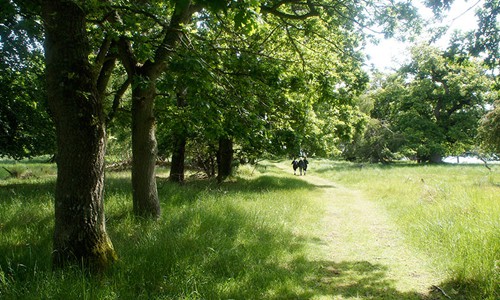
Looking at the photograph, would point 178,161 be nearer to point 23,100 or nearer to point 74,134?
point 23,100

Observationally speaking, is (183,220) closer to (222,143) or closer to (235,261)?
(235,261)

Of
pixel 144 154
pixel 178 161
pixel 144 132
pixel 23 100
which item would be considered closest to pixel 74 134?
pixel 144 132

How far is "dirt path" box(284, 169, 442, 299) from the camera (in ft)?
16.0

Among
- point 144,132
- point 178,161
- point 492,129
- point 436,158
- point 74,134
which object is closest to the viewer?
point 74,134

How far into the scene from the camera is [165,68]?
6859mm

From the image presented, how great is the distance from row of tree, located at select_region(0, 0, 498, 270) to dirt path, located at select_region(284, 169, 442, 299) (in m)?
2.77

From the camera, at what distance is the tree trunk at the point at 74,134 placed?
3867 mm

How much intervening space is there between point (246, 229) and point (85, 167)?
3569 millimetres

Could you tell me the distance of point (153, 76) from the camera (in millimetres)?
6551

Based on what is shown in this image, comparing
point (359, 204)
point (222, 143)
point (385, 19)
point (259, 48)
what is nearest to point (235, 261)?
point (259, 48)

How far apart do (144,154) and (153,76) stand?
1768 millimetres

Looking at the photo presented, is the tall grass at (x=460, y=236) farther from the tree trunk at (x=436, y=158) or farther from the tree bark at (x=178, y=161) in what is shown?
the tree trunk at (x=436, y=158)

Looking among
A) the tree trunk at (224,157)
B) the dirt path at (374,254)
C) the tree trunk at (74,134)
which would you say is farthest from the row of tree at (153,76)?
the dirt path at (374,254)

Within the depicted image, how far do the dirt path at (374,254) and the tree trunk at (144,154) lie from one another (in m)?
3.84
